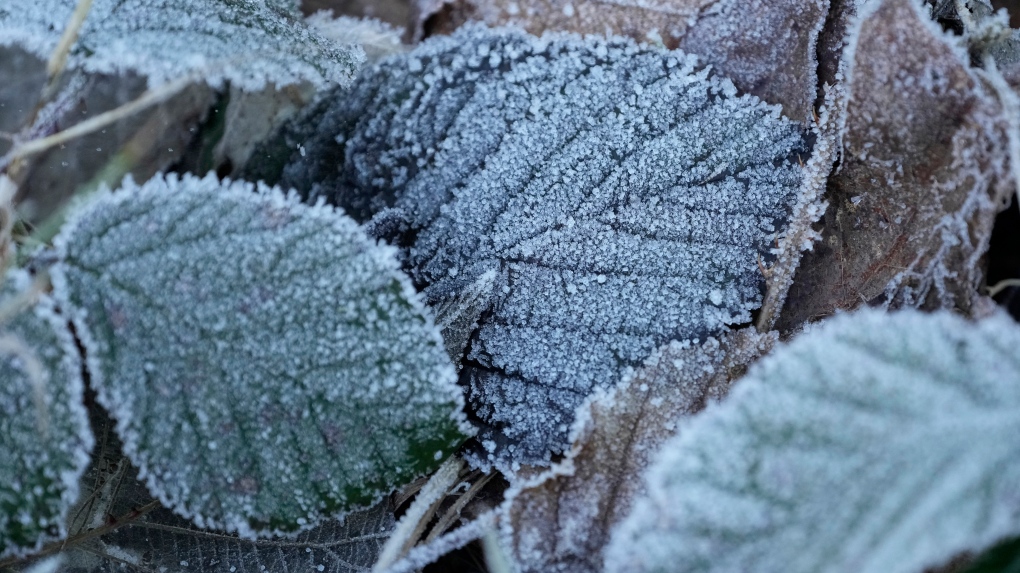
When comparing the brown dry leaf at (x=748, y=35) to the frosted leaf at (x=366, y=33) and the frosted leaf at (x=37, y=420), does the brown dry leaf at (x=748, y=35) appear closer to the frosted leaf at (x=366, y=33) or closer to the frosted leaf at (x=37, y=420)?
the frosted leaf at (x=366, y=33)

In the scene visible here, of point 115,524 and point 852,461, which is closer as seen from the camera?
point 852,461

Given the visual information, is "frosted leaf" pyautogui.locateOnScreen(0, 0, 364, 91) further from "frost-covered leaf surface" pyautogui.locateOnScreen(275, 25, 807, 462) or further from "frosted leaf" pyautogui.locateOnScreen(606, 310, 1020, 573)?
"frosted leaf" pyautogui.locateOnScreen(606, 310, 1020, 573)

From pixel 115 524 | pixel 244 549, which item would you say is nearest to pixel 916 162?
pixel 244 549

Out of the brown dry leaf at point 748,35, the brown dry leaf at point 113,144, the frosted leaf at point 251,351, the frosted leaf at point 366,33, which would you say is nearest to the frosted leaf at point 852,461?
the frosted leaf at point 251,351

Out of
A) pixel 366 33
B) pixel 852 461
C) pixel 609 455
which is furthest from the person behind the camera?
pixel 366 33

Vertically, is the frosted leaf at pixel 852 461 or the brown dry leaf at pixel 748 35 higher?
the brown dry leaf at pixel 748 35

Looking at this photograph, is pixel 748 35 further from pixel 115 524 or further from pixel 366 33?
pixel 115 524
